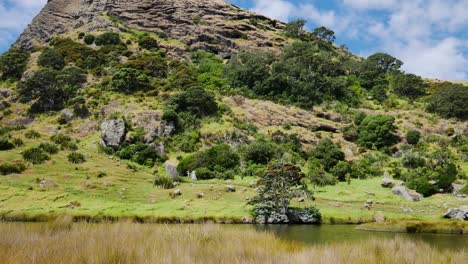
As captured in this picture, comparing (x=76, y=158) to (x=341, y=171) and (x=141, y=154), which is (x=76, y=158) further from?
(x=341, y=171)

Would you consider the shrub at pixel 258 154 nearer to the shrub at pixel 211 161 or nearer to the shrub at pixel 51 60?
the shrub at pixel 211 161

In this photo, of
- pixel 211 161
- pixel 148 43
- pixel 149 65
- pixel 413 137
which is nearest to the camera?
pixel 211 161

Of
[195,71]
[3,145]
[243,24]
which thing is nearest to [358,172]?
[3,145]

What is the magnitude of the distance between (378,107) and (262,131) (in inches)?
1102

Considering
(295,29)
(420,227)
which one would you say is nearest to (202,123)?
(420,227)

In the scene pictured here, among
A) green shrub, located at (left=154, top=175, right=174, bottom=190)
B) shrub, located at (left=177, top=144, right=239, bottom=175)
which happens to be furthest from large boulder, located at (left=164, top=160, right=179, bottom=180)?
green shrub, located at (left=154, top=175, right=174, bottom=190)

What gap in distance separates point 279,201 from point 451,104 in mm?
54829

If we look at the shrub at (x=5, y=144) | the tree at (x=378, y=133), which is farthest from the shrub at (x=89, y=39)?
the tree at (x=378, y=133)

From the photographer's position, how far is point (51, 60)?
7506cm

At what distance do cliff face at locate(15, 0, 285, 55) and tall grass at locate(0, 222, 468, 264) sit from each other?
92162mm

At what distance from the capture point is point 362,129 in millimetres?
62719

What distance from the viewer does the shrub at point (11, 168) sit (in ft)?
111

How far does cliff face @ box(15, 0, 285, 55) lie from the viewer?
328 feet

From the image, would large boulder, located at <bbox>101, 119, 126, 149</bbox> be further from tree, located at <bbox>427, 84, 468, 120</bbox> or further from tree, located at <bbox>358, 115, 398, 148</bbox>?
tree, located at <bbox>427, 84, 468, 120</bbox>
